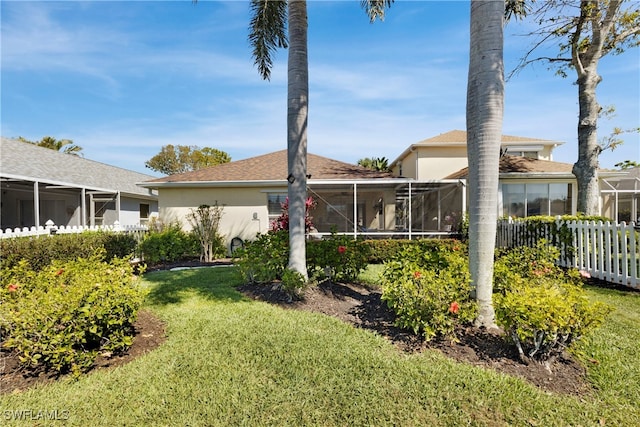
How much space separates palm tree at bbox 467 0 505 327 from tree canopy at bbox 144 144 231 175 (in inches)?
1640

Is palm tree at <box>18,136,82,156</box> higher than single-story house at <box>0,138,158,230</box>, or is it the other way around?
palm tree at <box>18,136,82,156</box>

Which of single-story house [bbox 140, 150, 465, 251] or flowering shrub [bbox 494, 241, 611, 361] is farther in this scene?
single-story house [bbox 140, 150, 465, 251]

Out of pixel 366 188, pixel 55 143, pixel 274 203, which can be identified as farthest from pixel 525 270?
pixel 55 143

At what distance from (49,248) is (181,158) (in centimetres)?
3977

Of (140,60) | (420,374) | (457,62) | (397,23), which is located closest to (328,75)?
(397,23)

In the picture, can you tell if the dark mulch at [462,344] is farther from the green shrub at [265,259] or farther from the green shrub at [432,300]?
the green shrub at [265,259]

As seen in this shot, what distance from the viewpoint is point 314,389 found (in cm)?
299

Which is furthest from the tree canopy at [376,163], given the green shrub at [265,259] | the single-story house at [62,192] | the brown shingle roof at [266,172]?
the green shrub at [265,259]

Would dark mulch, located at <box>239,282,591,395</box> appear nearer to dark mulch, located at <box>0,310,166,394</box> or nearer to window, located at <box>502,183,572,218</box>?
dark mulch, located at <box>0,310,166,394</box>

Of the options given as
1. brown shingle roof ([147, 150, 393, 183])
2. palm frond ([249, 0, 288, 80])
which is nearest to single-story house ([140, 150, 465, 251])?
brown shingle roof ([147, 150, 393, 183])

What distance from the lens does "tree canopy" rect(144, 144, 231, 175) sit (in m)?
42.8

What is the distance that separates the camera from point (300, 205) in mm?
5879

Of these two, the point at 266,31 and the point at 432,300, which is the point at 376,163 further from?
the point at 432,300

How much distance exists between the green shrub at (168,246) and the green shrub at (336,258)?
7.15 m
